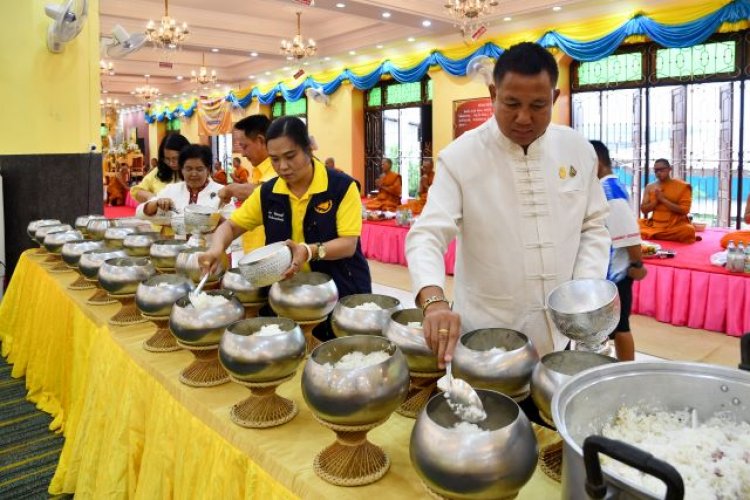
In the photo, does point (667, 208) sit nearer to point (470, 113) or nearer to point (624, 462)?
point (470, 113)

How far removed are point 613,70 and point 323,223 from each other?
20.7 feet

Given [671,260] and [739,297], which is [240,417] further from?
[671,260]

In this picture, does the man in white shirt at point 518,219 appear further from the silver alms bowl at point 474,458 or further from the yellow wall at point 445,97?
the yellow wall at point 445,97

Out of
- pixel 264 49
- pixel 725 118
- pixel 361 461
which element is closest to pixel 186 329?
pixel 361 461

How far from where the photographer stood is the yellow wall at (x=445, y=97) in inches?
330

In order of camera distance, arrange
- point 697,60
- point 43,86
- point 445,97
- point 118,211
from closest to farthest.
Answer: point 43,86 → point 697,60 → point 445,97 → point 118,211

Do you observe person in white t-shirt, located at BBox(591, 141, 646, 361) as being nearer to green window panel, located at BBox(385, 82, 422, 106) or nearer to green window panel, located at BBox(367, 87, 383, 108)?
green window panel, located at BBox(385, 82, 422, 106)

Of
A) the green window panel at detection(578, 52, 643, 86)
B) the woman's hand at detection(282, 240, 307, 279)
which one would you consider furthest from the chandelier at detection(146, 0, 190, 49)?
the woman's hand at detection(282, 240, 307, 279)

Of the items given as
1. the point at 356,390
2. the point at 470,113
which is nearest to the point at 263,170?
the point at 356,390

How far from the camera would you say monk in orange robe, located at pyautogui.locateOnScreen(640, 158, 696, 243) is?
5.23 meters

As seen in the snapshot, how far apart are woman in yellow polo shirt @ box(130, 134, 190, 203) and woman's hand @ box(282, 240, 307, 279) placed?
5.11ft

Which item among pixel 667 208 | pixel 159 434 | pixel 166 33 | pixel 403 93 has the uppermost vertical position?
pixel 166 33

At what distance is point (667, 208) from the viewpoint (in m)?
5.38

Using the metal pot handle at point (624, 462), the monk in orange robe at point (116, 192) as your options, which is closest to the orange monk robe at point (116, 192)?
the monk in orange robe at point (116, 192)
